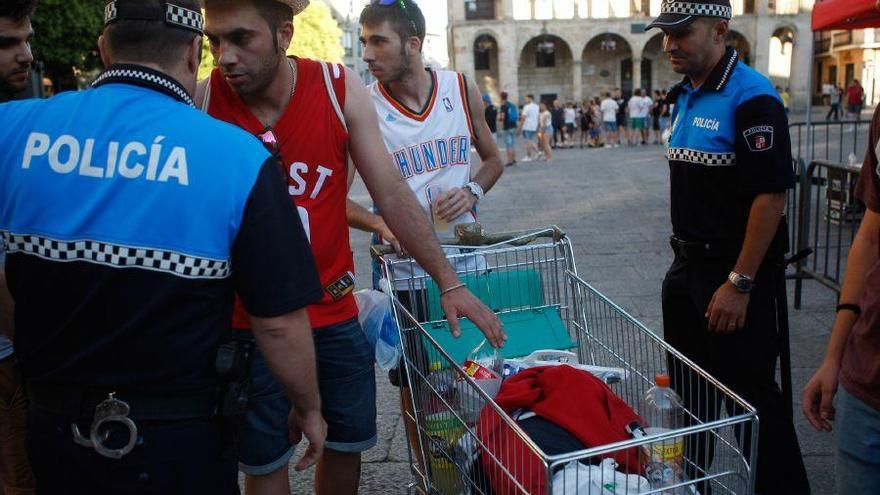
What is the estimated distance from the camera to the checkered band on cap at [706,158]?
299 cm

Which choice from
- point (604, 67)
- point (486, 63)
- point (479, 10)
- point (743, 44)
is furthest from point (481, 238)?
point (743, 44)

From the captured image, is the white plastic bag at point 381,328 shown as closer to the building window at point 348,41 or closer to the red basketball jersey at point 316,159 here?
the red basketball jersey at point 316,159

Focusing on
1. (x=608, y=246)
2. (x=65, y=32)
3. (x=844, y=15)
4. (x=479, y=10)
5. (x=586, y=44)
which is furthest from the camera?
(x=586, y=44)

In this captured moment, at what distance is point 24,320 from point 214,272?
1.63 feet

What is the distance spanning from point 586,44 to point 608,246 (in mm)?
48253

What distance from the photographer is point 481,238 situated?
10.6ft

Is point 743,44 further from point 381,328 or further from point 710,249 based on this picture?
point 381,328

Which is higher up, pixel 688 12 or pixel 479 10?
pixel 479 10

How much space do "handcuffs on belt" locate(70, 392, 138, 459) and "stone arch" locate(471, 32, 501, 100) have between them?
53.3 m

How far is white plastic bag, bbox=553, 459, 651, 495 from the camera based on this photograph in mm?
1956

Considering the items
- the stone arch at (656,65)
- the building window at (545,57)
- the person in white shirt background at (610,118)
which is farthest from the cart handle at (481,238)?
the stone arch at (656,65)

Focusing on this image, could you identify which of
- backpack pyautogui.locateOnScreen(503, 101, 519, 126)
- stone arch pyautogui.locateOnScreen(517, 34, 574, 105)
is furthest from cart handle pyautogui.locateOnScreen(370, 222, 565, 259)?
stone arch pyautogui.locateOnScreen(517, 34, 574, 105)

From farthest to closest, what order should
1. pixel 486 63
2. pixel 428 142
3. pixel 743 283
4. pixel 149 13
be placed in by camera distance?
pixel 486 63 < pixel 428 142 < pixel 743 283 < pixel 149 13

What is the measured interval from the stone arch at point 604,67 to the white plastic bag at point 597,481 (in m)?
55.3
